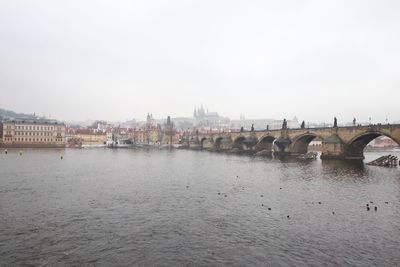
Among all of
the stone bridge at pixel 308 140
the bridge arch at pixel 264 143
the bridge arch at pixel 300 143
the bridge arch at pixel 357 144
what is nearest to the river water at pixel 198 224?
the stone bridge at pixel 308 140

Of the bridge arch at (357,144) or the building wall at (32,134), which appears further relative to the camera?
the building wall at (32,134)

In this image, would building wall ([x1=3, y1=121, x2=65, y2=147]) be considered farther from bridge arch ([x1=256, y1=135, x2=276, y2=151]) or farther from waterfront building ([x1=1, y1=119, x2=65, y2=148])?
bridge arch ([x1=256, y1=135, x2=276, y2=151])

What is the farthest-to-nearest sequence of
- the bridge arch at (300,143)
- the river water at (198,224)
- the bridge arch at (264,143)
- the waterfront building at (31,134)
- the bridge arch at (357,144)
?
the waterfront building at (31,134) < the bridge arch at (264,143) < the bridge arch at (300,143) < the bridge arch at (357,144) < the river water at (198,224)

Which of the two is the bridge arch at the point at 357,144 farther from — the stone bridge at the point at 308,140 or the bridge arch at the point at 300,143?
the bridge arch at the point at 300,143

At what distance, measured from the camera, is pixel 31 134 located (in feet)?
435

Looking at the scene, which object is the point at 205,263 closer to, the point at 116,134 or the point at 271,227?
the point at 271,227

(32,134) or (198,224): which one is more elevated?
(32,134)

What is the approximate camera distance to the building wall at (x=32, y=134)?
127 meters

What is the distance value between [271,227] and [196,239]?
5.69m

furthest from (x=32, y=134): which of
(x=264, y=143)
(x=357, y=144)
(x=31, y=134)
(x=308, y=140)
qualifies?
(x=357, y=144)

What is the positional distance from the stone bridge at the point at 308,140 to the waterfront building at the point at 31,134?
72.7m

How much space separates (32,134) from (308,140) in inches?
4563

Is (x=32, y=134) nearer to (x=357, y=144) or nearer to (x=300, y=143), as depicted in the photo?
(x=300, y=143)

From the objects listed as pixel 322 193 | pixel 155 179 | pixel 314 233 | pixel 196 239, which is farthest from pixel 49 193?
pixel 322 193
